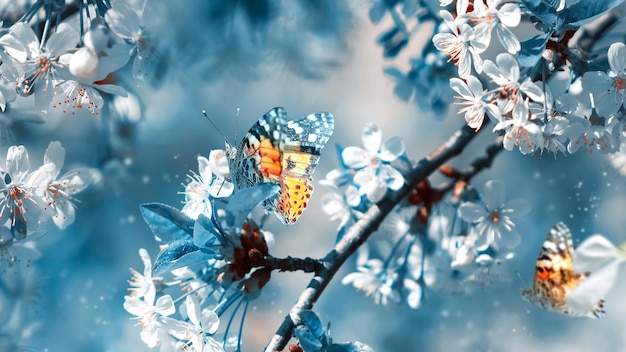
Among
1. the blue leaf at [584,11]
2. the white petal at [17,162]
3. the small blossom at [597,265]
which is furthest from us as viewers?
the white petal at [17,162]

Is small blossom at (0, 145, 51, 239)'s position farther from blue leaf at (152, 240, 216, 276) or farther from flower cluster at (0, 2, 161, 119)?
blue leaf at (152, 240, 216, 276)

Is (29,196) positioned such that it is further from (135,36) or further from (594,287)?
(594,287)

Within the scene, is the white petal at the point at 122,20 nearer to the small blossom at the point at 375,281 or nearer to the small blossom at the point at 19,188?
the small blossom at the point at 19,188

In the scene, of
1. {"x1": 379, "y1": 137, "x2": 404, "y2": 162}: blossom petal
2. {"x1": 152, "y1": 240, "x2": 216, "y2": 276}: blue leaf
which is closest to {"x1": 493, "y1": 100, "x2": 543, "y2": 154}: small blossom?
{"x1": 379, "y1": 137, "x2": 404, "y2": 162}: blossom petal

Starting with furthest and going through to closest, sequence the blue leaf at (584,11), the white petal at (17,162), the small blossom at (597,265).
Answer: the white petal at (17,162), the blue leaf at (584,11), the small blossom at (597,265)

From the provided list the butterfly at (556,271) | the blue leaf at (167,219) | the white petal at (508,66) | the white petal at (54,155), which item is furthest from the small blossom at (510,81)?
the white petal at (54,155)

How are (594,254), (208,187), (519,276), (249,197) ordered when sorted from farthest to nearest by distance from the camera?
(519,276) → (208,187) → (249,197) → (594,254)

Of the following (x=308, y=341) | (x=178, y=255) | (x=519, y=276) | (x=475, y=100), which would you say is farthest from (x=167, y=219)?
(x=519, y=276)
